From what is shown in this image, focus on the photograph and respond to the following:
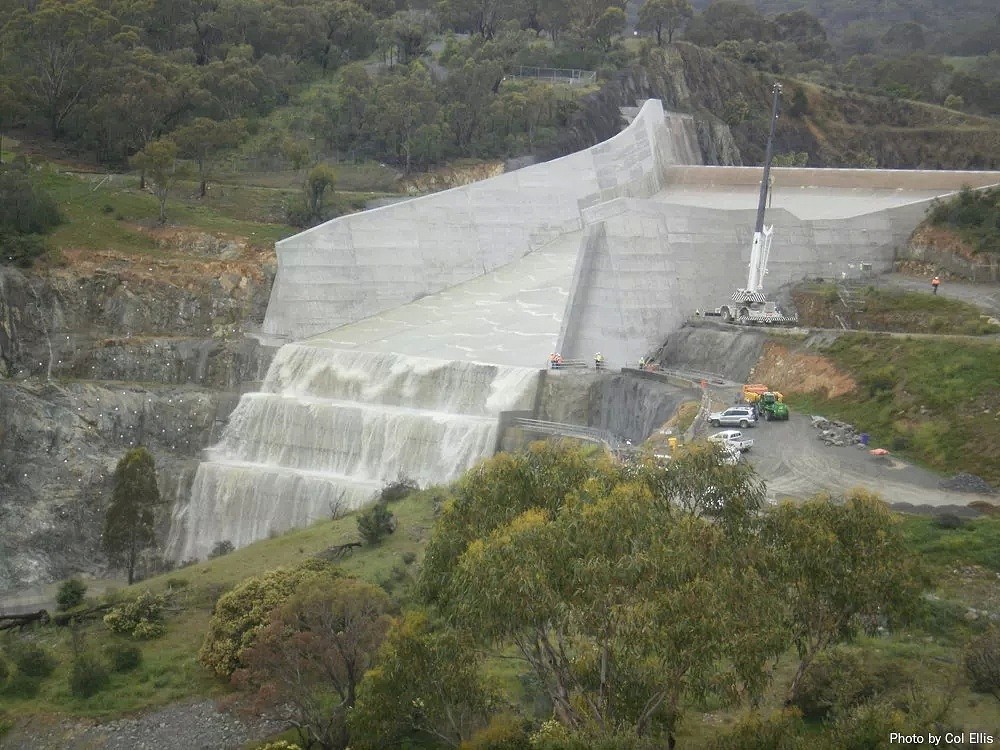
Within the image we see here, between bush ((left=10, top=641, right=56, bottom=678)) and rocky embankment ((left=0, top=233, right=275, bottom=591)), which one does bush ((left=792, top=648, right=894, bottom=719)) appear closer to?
bush ((left=10, top=641, right=56, bottom=678))

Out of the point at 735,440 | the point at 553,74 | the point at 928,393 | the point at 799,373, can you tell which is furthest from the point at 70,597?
the point at 553,74

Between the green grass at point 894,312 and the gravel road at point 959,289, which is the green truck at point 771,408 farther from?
the gravel road at point 959,289

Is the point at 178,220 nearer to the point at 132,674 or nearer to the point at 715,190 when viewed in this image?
the point at 715,190

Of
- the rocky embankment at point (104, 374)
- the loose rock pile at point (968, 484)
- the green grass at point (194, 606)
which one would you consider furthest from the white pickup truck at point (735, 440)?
the rocky embankment at point (104, 374)

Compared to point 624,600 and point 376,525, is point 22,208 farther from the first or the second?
point 624,600

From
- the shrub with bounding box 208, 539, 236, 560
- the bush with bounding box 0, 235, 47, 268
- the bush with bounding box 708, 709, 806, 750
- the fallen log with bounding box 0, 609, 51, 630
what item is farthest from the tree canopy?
the bush with bounding box 708, 709, 806, 750

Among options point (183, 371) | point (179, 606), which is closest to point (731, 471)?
point (179, 606)
